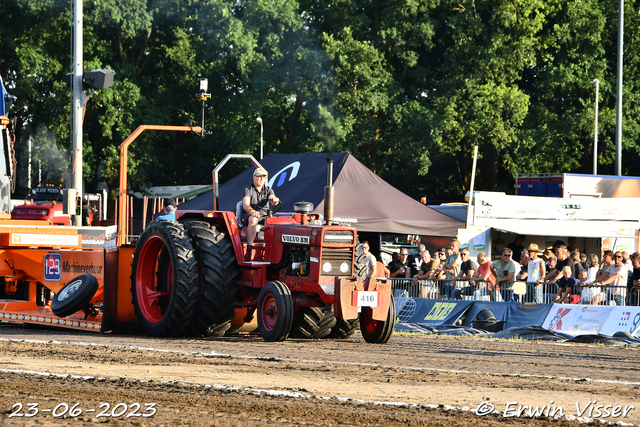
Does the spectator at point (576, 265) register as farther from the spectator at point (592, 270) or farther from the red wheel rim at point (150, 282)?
the red wheel rim at point (150, 282)

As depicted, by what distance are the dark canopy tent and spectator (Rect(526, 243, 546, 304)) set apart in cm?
383

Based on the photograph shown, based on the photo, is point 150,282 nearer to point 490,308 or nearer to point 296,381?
point 296,381

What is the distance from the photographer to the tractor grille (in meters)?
9.62

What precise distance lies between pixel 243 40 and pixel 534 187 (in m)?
15.0

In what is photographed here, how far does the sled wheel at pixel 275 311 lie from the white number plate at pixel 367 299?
0.77 metres

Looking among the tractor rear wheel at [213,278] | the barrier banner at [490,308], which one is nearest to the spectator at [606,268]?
the barrier banner at [490,308]

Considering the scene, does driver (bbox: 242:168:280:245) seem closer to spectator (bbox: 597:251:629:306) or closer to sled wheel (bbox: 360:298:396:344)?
sled wheel (bbox: 360:298:396:344)

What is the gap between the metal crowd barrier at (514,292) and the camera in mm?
14047

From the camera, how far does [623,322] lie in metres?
12.9

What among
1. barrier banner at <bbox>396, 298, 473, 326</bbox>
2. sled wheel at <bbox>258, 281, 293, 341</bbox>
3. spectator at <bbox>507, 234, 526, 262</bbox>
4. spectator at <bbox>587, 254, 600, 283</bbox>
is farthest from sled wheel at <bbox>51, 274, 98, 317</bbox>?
spectator at <bbox>507, 234, 526, 262</bbox>

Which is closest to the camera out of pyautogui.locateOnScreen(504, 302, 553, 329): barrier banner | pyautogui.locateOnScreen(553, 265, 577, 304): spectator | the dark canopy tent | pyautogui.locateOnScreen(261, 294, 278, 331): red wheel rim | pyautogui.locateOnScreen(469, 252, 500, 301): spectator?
pyautogui.locateOnScreen(261, 294, 278, 331): red wheel rim

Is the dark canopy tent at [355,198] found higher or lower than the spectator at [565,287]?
higher

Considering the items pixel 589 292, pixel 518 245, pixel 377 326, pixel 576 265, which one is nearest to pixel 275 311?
pixel 377 326

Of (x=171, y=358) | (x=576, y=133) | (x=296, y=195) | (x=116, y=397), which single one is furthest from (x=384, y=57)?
(x=116, y=397)
